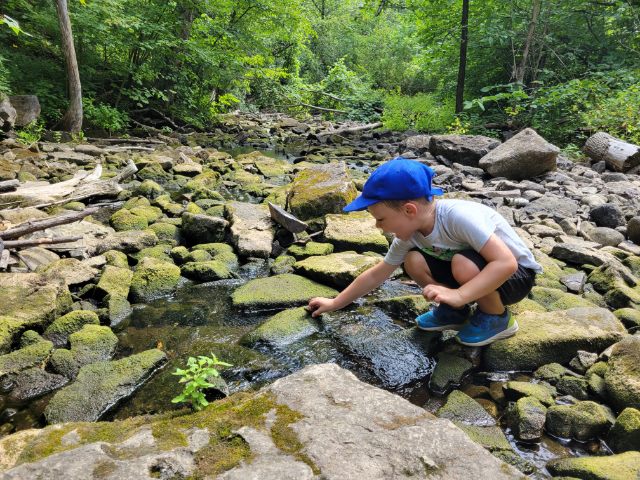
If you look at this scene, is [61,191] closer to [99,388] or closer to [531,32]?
[99,388]

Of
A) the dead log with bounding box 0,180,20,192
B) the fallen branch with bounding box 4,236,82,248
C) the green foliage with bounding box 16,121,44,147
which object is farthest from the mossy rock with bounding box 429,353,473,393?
the green foliage with bounding box 16,121,44,147

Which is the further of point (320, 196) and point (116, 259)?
Answer: point (320, 196)

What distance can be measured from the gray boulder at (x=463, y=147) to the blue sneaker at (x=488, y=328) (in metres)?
7.40

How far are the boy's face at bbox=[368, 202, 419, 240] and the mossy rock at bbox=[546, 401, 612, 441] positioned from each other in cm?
116

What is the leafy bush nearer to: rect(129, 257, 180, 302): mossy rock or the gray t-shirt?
rect(129, 257, 180, 302): mossy rock

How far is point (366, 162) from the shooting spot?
36.3 feet

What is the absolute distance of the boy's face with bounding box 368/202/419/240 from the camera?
2.36 m

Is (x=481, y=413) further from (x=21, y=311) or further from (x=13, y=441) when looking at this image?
(x=21, y=311)

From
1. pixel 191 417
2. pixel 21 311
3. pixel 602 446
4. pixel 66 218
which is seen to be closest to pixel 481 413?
pixel 602 446

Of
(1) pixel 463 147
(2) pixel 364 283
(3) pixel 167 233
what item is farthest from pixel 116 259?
(1) pixel 463 147

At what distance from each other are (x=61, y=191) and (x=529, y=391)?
579cm

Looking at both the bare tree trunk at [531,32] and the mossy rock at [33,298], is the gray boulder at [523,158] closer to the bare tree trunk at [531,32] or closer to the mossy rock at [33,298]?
the bare tree trunk at [531,32]

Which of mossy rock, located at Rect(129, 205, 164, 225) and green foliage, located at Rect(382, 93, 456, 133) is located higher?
green foliage, located at Rect(382, 93, 456, 133)

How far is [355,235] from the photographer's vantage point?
4805 mm
